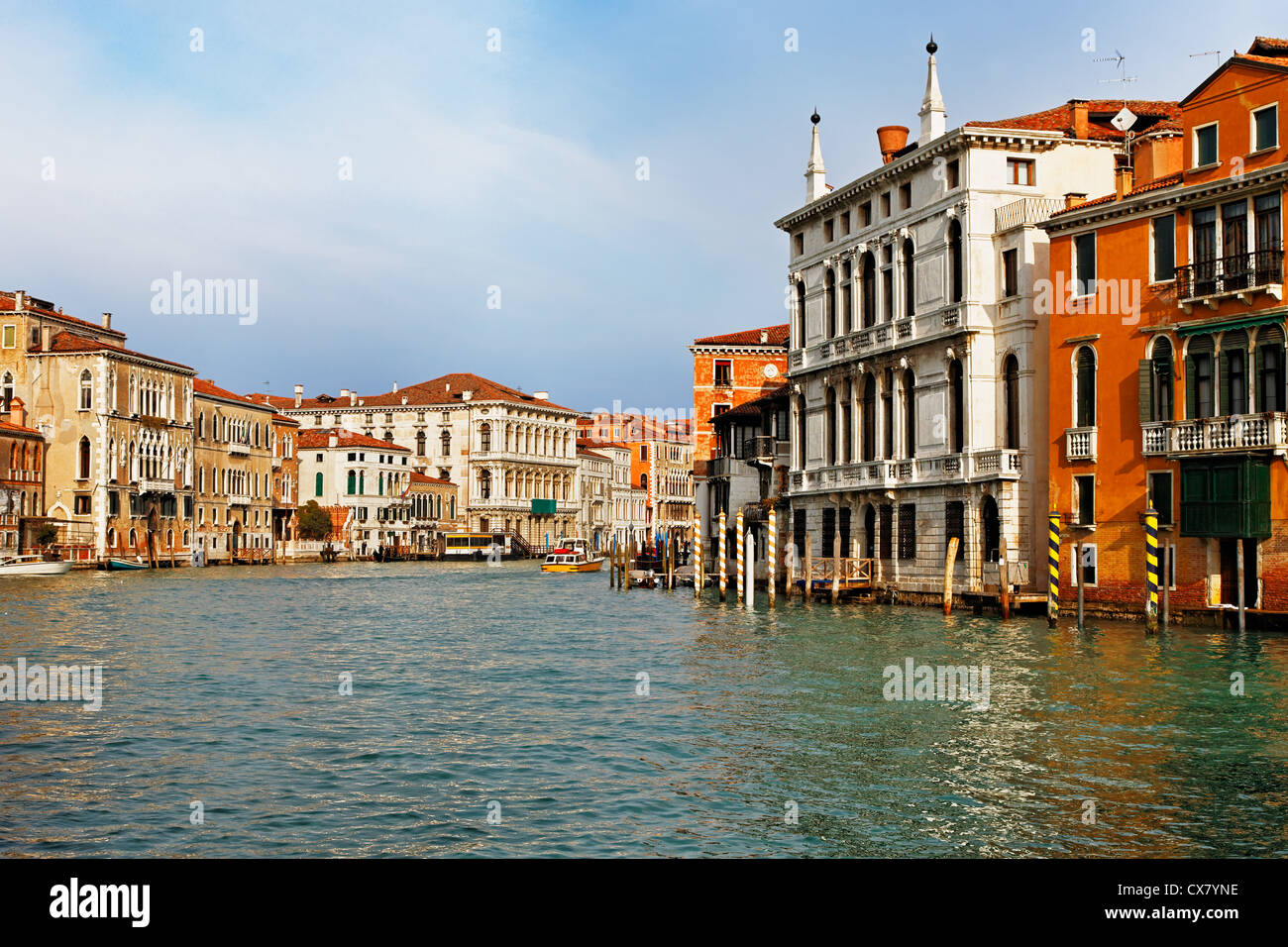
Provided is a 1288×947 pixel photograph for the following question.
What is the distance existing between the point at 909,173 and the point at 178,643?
20.3m

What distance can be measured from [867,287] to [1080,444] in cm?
1059

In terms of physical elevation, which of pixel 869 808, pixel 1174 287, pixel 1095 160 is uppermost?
pixel 1095 160

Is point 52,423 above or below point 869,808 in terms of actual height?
above

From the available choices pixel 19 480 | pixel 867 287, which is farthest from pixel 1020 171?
pixel 19 480

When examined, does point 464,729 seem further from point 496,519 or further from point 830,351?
point 496,519

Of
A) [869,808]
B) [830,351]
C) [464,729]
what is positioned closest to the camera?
[869,808]

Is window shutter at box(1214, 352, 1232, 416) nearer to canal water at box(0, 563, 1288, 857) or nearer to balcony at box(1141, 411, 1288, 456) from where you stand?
balcony at box(1141, 411, 1288, 456)

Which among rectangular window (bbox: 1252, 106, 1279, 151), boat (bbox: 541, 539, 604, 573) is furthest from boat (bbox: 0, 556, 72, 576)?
rectangular window (bbox: 1252, 106, 1279, 151)

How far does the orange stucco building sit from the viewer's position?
70.6 feet

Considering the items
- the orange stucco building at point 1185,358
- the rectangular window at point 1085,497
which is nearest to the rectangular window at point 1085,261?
the orange stucco building at point 1185,358

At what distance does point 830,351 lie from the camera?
118 ft

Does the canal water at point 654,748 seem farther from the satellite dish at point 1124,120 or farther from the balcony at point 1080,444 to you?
the satellite dish at point 1124,120
